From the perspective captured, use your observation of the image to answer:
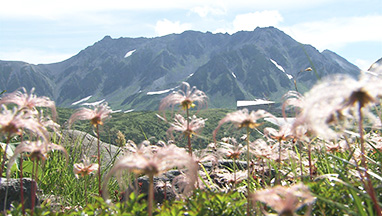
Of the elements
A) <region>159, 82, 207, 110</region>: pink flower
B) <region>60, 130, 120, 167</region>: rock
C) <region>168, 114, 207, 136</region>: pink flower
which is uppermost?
<region>159, 82, 207, 110</region>: pink flower

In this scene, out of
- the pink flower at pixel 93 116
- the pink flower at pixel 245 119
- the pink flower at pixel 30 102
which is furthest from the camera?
the pink flower at pixel 93 116

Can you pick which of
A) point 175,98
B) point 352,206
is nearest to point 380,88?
point 352,206

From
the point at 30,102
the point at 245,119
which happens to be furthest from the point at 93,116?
the point at 245,119

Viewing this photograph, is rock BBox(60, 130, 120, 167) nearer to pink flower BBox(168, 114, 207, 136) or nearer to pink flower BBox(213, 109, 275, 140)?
pink flower BBox(168, 114, 207, 136)

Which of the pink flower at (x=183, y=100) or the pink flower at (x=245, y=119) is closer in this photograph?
the pink flower at (x=245, y=119)

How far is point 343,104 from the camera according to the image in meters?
1.91

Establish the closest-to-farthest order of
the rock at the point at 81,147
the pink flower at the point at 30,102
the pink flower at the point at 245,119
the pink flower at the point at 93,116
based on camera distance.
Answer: the pink flower at the point at 245,119, the pink flower at the point at 30,102, the pink flower at the point at 93,116, the rock at the point at 81,147

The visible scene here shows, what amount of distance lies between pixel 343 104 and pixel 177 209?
1.52m

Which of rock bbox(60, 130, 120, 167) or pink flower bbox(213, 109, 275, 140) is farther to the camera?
rock bbox(60, 130, 120, 167)

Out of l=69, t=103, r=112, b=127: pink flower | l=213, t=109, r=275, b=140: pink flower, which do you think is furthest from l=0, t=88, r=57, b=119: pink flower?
l=213, t=109, r=275, b=140: pink flower

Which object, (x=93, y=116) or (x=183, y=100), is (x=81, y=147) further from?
(x=183, y=100)

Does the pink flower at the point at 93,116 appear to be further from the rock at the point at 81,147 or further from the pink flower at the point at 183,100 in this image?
the rock at the point at 81,147

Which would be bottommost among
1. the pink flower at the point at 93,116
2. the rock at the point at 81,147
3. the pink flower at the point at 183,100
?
the rock at the point at 81,147

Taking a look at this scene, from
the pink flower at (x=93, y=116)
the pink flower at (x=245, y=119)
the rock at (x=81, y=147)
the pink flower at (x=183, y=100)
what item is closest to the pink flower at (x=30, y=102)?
the pink flower at (x=93, y=116)
